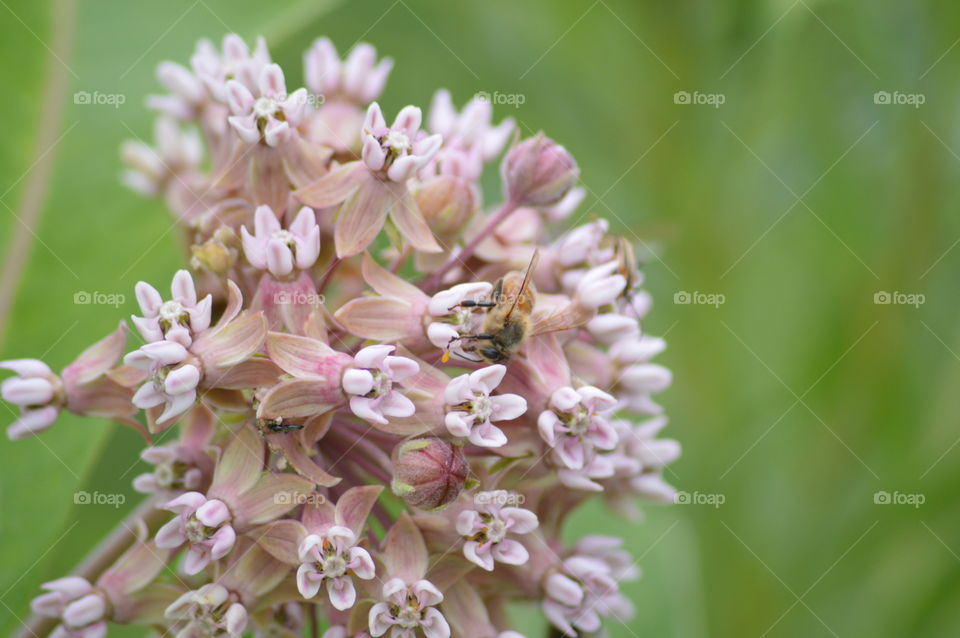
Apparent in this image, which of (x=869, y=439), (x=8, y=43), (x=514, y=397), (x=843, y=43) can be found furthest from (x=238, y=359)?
(x=843, y=43)

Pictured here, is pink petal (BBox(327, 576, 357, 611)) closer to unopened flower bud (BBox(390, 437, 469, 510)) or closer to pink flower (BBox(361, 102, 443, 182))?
unopened flower bud (BBox(390, 437, 469, 510))

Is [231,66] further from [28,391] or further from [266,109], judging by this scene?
[28,391]

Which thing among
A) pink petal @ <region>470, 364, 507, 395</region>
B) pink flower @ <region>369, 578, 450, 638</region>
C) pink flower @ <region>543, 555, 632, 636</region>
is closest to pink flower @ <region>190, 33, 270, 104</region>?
pink petal @ <region>470, 364, 507, 395</region>

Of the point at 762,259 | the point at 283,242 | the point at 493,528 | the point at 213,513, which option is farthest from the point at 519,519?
the point at 762,259

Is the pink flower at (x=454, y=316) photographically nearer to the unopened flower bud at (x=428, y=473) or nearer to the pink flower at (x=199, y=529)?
the unopened flower bud at (x=428, y=473)

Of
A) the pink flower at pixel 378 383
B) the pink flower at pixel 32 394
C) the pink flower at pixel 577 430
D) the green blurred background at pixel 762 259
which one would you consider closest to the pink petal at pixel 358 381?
the pink flower at pixel 378 383
